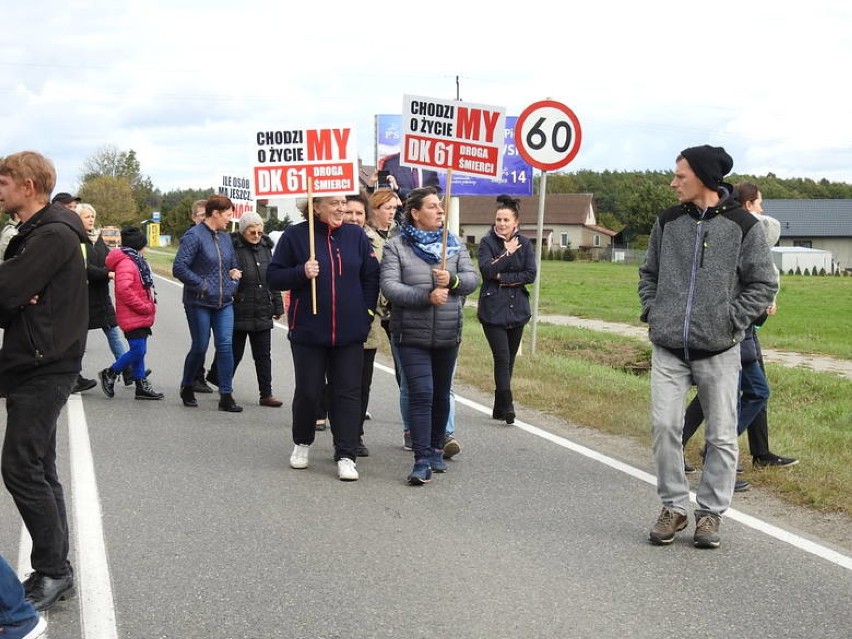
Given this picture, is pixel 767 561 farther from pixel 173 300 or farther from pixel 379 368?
pixel 173 300

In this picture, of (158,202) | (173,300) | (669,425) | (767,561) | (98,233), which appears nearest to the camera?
(767,561)

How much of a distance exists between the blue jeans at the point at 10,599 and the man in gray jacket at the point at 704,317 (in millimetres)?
3219

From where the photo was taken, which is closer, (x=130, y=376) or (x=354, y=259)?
(x=354, y=259)

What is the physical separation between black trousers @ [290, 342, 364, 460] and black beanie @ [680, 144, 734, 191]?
9.00 ft

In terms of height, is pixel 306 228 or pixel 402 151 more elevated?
pixel 402 151

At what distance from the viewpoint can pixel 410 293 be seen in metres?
7.62

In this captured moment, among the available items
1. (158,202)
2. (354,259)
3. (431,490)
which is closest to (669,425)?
(431,490)

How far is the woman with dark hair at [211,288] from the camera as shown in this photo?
34.7ft

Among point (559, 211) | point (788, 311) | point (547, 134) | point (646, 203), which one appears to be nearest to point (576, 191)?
point (559, 211)

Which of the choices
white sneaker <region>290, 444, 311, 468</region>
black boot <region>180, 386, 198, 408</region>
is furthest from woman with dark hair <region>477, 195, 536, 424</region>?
black boot <region>180, 386, 198, 408</region>

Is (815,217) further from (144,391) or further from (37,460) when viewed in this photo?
(37,460)

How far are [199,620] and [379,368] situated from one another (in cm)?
908

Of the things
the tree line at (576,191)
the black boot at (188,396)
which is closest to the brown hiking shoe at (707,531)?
the black boot at (188,396)

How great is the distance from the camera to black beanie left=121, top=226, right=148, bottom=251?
1124cm
